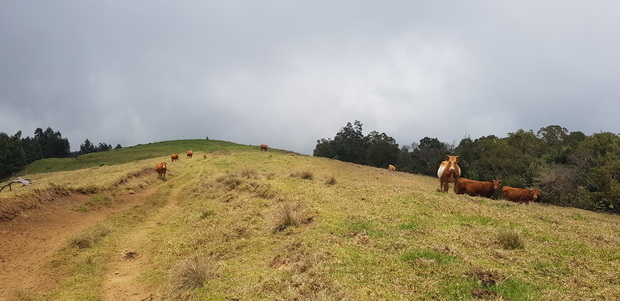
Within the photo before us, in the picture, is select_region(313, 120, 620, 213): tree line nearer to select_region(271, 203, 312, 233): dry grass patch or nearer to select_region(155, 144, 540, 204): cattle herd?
select_region(155, 144, 540, 204): cattle herd

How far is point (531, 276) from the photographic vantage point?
22.9 feet

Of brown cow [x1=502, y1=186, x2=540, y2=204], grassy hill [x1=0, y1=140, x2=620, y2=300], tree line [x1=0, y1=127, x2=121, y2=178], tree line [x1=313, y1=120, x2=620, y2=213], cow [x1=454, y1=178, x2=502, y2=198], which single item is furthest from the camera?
tree line [x1=0, y1=127, x2=121, y2=178]

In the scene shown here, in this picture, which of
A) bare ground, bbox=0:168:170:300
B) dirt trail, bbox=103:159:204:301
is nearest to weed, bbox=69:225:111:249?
bare ground, bbox=0:168:170:300

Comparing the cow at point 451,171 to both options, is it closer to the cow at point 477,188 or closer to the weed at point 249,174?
the cow at point 477,188

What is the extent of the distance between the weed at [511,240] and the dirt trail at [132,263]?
8733mm

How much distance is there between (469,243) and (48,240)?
573 inches

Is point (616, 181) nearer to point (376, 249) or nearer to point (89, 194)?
point (376, 249)

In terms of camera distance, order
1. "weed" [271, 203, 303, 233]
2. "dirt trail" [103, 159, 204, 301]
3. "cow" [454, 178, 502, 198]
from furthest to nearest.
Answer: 1. "cow" [454, 178, 502, 198]
2. "weed" [271, 203, 303, 233]
3. "dirt trail" [103, 159, 204, 301]

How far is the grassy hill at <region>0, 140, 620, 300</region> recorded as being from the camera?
268 inches

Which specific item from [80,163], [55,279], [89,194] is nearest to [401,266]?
[55,279]

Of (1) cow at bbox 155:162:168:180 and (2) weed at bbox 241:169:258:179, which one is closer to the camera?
(2) weed at bbox 241:169:258:179

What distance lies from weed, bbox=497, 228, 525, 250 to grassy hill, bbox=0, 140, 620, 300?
0.11 feet

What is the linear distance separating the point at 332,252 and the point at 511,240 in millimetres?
4418

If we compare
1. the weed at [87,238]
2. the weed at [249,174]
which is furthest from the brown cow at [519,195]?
the weed at [87,238]
